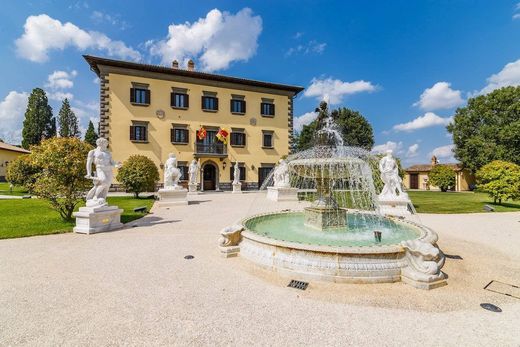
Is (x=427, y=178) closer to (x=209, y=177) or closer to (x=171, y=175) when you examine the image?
(x=209, y=177)

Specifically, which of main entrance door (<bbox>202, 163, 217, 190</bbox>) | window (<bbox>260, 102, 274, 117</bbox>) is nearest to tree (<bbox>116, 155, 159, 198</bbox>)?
main entrance door (<bbox>202, 163, 217, 190</bbox>)

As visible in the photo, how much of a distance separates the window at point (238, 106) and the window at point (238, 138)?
7.28ft

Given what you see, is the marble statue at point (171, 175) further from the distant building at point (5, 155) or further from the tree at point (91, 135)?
the tree at point (91, 135)

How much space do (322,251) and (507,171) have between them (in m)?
17.6

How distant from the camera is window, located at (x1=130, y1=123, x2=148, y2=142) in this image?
23383mm

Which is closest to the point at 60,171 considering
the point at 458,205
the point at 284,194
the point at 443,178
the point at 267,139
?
the point at 284,194

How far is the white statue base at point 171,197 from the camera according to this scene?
14.7 metres

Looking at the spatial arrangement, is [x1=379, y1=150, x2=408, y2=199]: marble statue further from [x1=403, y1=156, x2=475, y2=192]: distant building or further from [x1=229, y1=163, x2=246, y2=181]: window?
[x1=403, y1=156, x2=475, y2=192]: distant building

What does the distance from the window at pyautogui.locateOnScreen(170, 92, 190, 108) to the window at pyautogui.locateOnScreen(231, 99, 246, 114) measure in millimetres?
4736

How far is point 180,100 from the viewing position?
25016mm

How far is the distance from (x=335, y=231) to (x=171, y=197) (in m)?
10.9

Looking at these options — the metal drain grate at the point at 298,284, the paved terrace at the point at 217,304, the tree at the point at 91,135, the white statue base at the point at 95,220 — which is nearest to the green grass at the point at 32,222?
the white statue base at the point at 95,220

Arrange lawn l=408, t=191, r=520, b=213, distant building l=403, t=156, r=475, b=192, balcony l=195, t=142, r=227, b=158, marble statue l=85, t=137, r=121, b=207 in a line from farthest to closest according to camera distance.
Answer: distant building l=403, t=156, r=475, b=192
balcony l=195, t=142, r=227, b=158
lawn l=408, t=191, r=520, b=213
marble statue l=85, t=137, r=121, b=207

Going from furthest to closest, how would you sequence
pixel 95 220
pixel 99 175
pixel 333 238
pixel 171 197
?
pixel 171 197
pixel 99 175
pixel 95 220
pixel 333 238
